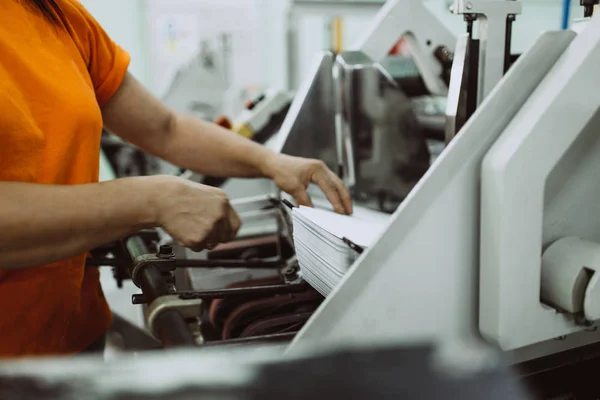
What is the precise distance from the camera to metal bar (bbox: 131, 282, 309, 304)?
740 millimetres

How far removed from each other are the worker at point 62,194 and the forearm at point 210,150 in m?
0.17

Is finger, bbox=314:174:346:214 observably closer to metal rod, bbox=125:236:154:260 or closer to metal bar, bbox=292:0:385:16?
metal rod, bbox=125:236:154:260

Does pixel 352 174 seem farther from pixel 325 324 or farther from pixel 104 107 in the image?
pixel 325 324

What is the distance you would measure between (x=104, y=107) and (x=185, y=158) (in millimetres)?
207

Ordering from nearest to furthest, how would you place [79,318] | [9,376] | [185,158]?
[9,376]
[79,318]
[185,158]

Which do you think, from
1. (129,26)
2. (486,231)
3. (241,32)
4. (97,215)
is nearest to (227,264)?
(97,215)

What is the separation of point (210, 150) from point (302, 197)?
0.82 ft

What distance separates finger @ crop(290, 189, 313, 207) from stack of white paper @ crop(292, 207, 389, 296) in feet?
0.37

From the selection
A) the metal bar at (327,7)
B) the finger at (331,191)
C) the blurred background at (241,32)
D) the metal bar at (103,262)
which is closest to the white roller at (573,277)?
the finger at (331,191)

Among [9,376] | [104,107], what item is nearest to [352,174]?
[104,107]

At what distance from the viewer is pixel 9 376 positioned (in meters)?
0.42

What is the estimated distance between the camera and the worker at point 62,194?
697 mm

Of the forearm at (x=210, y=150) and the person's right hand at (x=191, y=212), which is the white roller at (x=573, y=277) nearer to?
the person's right hand at (x=191, y=212)

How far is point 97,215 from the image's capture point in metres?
0.71
